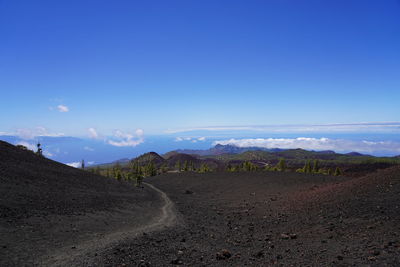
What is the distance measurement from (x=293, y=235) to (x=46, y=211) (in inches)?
523

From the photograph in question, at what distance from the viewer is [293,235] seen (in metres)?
11.3

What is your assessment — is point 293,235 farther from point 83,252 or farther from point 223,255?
point 83,252

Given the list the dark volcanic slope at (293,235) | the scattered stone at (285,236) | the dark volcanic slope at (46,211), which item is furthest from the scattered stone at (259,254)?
the dark volcanic slope at (46,211)

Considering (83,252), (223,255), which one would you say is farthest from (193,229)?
(83,252)

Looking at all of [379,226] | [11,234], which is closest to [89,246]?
[11,234]

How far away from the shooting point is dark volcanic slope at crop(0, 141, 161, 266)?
909 cm

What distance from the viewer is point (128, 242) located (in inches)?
394

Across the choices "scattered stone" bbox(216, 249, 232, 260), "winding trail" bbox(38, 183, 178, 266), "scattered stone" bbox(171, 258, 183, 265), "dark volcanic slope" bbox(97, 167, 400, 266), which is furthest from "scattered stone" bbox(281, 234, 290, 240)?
"winding trail" bbox(38, 183, 178, 266)

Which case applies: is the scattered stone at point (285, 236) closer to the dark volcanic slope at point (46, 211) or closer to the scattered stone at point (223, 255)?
the scattered stone at point (223, 255)

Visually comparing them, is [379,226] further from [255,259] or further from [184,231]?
[184,231]

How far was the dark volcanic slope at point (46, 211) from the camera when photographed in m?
9.09

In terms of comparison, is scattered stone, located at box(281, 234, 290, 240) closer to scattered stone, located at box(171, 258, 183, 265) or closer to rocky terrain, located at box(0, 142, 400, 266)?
rocky terrain, located at box(0, 142, 400, 266)

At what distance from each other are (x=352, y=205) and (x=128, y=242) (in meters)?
12.4

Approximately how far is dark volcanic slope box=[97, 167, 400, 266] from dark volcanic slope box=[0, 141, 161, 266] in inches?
113
